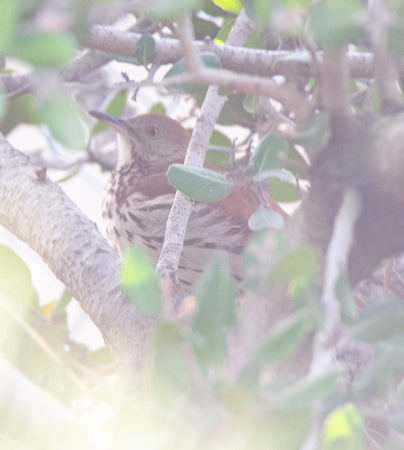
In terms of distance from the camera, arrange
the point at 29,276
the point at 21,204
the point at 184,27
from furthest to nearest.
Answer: the point at 29,276 < the point at 21,204 < the point at 184,27

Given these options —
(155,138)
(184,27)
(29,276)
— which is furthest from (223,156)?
(184,27)

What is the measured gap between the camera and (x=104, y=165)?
328 cm

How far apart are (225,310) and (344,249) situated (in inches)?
8.1

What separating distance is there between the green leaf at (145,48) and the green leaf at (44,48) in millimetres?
1109

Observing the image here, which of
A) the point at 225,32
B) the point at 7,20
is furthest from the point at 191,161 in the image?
the point at 7,20

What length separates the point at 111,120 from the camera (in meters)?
3.29

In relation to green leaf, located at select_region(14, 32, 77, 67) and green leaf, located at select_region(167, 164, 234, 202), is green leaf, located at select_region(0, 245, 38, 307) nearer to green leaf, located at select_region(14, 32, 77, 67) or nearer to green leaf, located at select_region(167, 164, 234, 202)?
green leaf, located at select_region(167, 164, 234, 202)

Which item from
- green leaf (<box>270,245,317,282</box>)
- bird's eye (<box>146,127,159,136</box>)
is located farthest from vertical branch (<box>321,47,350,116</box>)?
bird's eye (<box>146,127,159,136</box>)

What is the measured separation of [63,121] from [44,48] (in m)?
0.10

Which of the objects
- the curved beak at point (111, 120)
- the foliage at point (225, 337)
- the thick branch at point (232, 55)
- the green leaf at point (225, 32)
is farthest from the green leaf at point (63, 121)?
the curved beak at point (111, 120)

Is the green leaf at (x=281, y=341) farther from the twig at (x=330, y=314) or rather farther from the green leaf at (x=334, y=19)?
the green leaf at (x=334, y=19)

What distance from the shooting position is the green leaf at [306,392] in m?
0.63

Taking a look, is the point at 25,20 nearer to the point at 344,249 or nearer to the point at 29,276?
the point at 344,249

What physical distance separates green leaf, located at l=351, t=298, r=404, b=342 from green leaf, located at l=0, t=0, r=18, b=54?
54 centimetres
